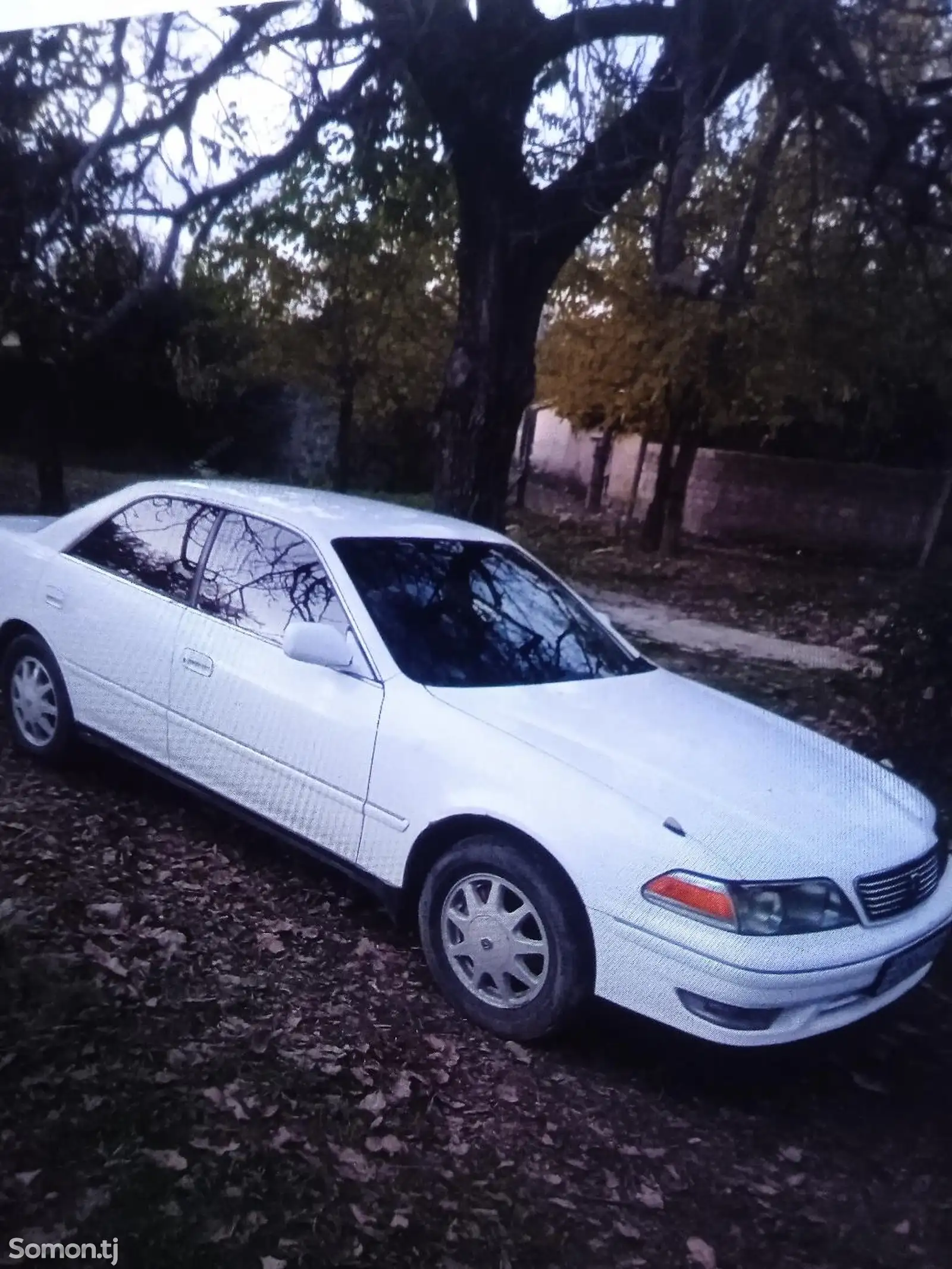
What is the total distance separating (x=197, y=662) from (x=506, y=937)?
158 cm

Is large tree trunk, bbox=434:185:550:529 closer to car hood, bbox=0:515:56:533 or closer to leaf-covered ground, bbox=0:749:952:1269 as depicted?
car hood, bbox=0:515:56:533

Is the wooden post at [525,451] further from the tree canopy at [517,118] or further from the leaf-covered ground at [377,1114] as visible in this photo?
the leaf-covered ground at [377,1114]

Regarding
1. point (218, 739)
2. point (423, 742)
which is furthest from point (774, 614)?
point (218, 739)

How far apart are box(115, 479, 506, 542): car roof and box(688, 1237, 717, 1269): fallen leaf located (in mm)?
2473

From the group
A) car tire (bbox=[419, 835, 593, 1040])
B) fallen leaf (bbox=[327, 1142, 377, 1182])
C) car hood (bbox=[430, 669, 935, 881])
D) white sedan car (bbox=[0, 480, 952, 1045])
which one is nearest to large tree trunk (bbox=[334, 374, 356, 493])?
white sedan car (bbox=[0, 480, 952, 1045])

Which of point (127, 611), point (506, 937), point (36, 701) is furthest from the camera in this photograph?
point (36, 701)

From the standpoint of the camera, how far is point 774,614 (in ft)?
14.9

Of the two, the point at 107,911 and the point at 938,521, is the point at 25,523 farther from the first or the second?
the point at 938,521

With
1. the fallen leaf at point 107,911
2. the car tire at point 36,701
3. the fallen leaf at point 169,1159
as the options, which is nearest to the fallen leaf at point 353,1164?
the fallen leaf at point 169,1159

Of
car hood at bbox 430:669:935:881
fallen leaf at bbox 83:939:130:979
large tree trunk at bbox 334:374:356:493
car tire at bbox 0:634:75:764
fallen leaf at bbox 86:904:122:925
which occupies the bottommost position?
fallen leaf at bbox 86:904:122:925

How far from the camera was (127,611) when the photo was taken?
14.5 ft

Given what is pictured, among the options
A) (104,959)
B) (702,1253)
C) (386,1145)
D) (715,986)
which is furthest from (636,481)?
(702,1253)

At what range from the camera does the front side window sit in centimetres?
394

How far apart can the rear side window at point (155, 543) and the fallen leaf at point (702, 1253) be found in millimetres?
2760
